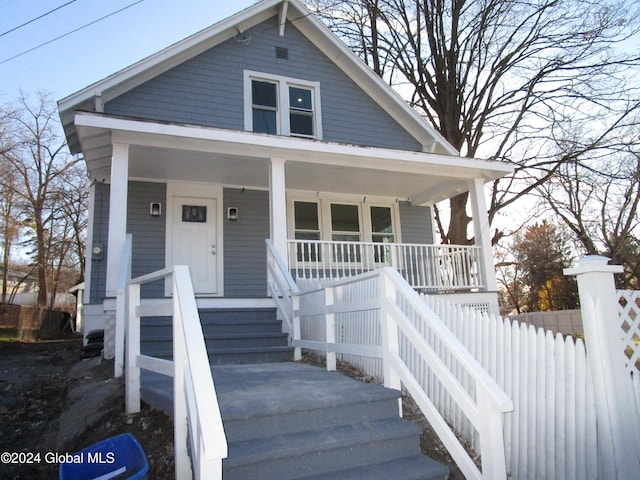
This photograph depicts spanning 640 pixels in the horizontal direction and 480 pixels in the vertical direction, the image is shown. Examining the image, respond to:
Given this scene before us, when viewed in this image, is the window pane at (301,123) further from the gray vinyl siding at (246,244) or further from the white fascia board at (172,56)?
the white fascia board at (172,56)

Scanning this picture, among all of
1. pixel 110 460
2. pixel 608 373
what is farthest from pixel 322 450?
pixel 608 373

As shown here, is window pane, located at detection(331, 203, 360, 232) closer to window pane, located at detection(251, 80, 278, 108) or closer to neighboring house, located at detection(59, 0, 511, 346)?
neighboring house, located at detection(59, 0, 511, 346)

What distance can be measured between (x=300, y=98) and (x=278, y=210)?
3.86 meters

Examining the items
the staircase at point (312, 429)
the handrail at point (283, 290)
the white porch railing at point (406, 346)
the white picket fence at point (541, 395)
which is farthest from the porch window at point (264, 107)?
the white picket fence at point (541, 395)

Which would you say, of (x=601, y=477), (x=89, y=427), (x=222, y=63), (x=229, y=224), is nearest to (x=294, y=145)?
(x=229, y=224)

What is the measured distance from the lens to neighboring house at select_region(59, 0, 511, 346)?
23.7ft

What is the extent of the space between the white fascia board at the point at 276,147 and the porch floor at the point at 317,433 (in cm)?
401

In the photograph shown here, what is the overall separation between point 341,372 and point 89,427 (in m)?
2.35

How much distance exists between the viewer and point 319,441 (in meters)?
2.87

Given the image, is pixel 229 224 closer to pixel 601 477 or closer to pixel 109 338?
pixel 109 338

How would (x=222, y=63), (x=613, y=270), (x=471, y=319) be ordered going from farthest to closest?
(x=222, y=63)
(x=471, y=319)
(x=613, y=270)

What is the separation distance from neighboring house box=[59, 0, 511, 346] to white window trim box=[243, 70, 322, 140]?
1.2 inches

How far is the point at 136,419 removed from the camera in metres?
A: 3.68

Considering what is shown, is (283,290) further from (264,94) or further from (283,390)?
(264,94)
